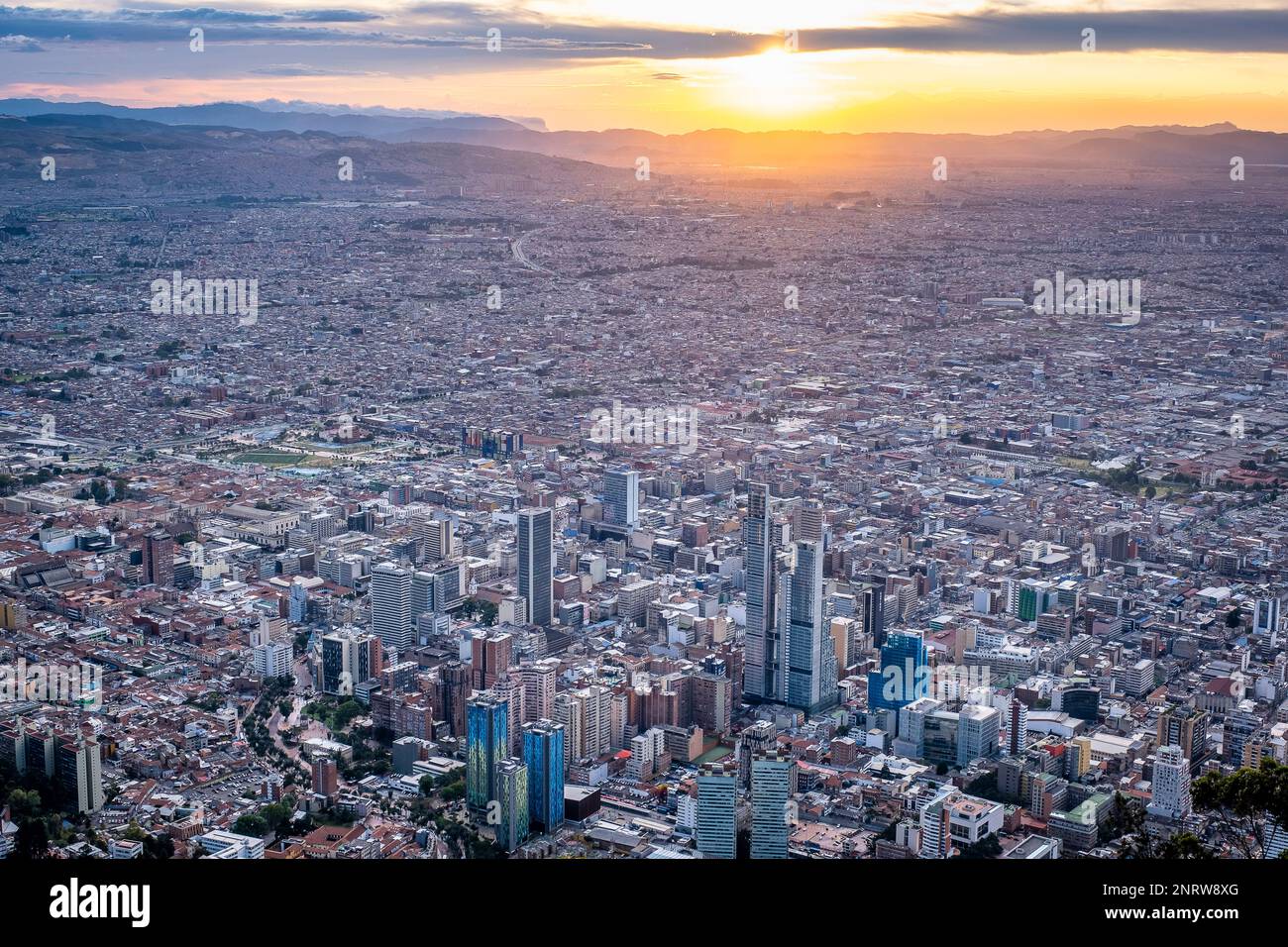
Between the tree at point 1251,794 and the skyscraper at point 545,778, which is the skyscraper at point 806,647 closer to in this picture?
the skyscraper at point 545,778

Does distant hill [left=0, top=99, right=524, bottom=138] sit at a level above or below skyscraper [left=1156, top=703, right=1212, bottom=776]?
above

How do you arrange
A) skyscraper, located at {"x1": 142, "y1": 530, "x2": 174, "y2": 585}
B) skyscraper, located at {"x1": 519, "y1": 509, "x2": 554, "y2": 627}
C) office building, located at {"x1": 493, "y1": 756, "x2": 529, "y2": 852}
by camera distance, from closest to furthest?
office building, located at {"x1": 493, "y1": 756, "x2": 529, "y2": 852} < skyscraper, located at {"x1": 519, "y1": 509, "x2": 554, "y2": 627} < skyscraper, located at {"x1": 142, "y1": 530, "x2": 174, "y2": 585}

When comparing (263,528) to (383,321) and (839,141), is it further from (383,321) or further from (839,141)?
(839,141)

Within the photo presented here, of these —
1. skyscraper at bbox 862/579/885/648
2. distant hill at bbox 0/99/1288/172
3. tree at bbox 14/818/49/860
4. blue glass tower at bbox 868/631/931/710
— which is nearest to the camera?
tree at bbox 14/818/49/860

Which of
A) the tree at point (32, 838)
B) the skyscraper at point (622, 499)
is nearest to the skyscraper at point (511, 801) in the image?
the tree at point (32, 838)

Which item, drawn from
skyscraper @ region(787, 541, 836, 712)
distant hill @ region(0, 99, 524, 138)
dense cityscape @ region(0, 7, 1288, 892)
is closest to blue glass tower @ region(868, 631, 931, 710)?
dense cityscape @ region(0, 7, 1288, 892)

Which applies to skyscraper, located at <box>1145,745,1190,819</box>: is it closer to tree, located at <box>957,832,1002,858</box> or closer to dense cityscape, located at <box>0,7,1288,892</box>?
dense cityscape, located at <box>0,7,1288,892</box>

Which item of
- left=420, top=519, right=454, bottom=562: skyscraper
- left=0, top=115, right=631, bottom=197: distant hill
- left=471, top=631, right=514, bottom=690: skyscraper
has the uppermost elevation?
left=0, top=115, right=631, bottom=197: distant hill
